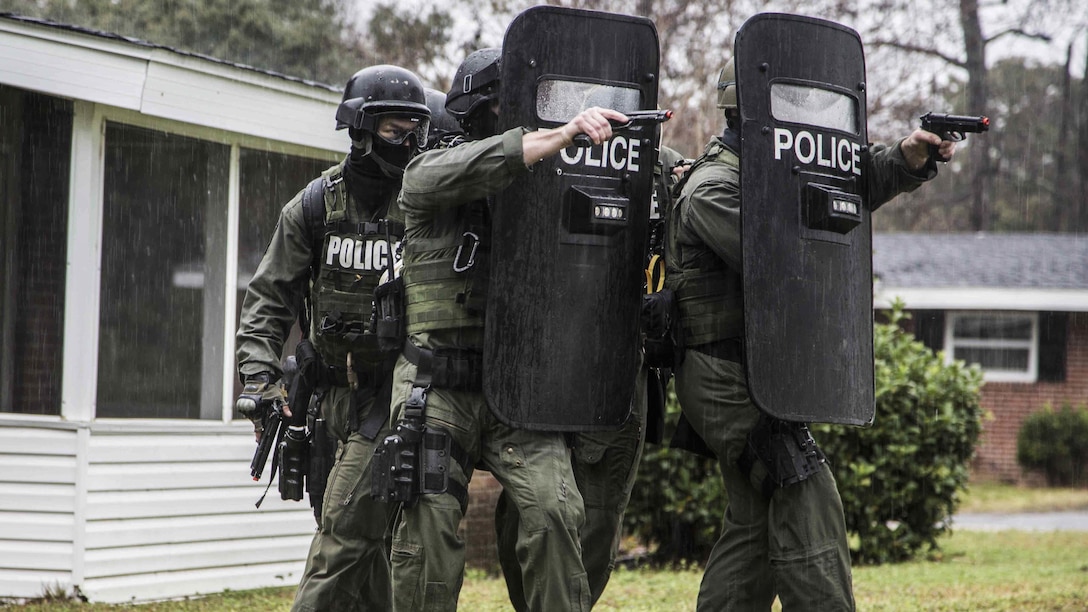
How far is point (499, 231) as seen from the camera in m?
3.92

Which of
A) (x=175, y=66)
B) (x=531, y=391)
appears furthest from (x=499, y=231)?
(x=175, y=66)

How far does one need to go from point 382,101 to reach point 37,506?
3568 mm

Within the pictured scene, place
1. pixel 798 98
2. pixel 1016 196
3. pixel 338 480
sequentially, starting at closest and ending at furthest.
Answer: pixel 798 98 → pixel 338 480 → pixel 1016 196

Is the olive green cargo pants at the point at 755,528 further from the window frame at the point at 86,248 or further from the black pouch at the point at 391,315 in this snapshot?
the window frame at the point at 86,248

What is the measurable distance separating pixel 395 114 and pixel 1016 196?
110 ft

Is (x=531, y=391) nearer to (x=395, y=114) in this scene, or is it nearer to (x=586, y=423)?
(x=586, y=423)

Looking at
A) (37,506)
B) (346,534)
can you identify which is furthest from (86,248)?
(346,534)

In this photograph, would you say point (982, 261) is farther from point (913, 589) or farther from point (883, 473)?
point (913, 589)

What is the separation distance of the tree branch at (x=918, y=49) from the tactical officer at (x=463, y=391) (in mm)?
20984

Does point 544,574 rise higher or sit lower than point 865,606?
higher

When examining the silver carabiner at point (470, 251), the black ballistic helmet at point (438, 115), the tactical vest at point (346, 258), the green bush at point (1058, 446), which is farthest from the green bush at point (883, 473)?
the green bush at point (1058, 446)

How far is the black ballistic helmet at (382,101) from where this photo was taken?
461 cm

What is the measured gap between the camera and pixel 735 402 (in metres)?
4.18

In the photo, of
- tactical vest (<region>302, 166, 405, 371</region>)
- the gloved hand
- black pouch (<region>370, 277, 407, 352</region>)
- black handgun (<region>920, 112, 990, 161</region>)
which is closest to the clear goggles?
tactical vest (<region>302, 166, 405, 371</region>)
